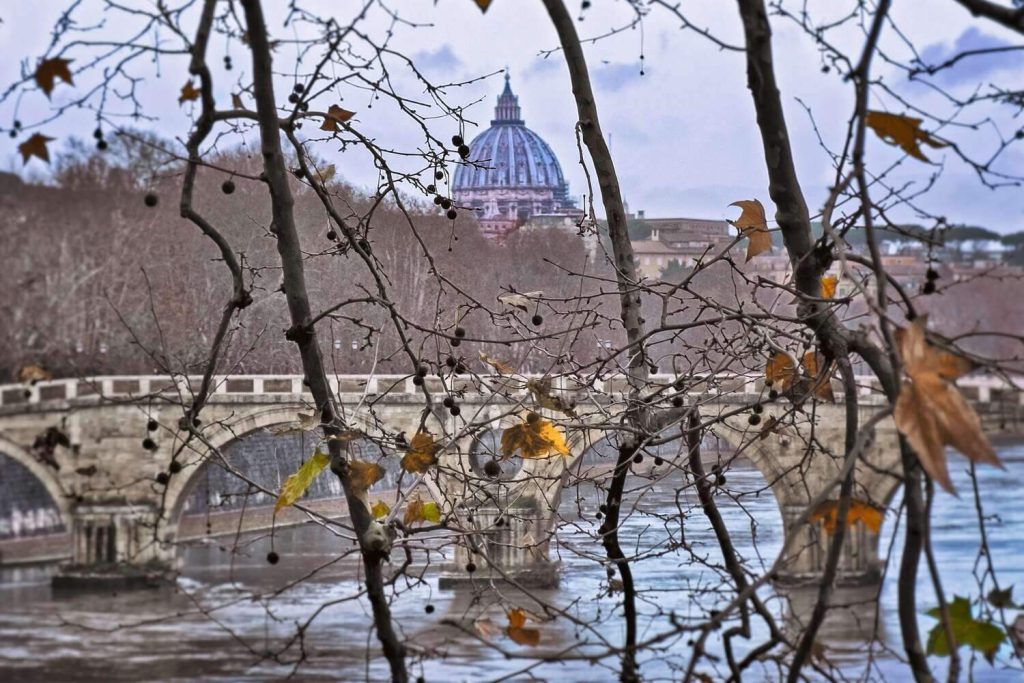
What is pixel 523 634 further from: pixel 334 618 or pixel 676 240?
pixel 334 618

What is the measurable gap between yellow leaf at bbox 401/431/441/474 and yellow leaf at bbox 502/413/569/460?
53mm

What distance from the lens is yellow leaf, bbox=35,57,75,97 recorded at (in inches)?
23.6

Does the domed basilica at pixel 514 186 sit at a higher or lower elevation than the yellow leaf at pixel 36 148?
higher

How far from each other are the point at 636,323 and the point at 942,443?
606 mm

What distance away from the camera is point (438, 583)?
512 cm

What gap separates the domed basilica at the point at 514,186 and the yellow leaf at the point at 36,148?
1284 mm

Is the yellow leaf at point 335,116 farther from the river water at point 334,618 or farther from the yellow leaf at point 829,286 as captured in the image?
the river water at point 334,618

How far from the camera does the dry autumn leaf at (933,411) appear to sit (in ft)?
1.41

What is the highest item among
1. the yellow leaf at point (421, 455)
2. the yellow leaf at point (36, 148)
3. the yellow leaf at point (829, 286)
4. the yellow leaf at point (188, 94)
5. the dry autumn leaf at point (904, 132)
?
the yellow leaf at point (188, 94)

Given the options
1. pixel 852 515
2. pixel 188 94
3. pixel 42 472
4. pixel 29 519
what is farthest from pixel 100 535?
pixel 852 515

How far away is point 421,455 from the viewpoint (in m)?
0.83

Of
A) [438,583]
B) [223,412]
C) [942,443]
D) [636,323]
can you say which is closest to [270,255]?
[438,583]

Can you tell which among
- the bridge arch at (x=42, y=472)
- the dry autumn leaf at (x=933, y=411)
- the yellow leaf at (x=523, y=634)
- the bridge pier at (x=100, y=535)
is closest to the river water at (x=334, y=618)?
the bridge pier at (x=100, y=535)

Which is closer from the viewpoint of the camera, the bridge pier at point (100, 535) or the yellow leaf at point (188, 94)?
the yellow leaf at point (188, 94)
